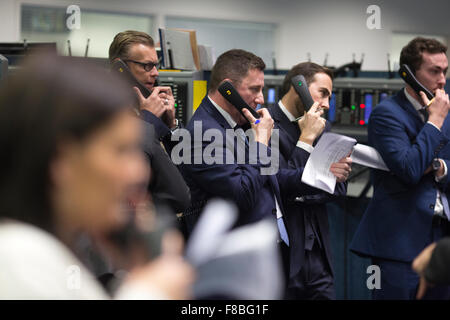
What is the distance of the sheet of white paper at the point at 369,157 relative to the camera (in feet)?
8.54

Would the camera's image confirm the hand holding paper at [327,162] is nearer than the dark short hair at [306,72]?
Yes

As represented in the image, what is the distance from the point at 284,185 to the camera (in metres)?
2.40

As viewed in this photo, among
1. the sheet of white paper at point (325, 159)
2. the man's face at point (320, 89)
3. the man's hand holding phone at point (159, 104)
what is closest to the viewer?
the man's hand holding phone at point (159, 104)

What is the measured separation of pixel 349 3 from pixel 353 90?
16.8 feet

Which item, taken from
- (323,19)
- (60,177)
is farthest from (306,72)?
(323,19)

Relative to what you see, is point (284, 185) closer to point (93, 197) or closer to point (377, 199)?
point (377, 199)

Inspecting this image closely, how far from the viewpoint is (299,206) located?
98.5 inches

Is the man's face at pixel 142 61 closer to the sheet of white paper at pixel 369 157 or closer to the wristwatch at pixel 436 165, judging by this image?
the sheet of white paper at pixel 369 157

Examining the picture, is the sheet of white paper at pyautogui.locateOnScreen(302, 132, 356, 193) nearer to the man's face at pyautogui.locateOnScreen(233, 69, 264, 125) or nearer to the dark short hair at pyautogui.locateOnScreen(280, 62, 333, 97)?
the man's face at pyautogui.locateOnScreen(233, 69, 264, 125)

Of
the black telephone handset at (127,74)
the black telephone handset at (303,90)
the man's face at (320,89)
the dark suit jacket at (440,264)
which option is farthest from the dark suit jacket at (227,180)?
the dark suit jacket at (440,264)

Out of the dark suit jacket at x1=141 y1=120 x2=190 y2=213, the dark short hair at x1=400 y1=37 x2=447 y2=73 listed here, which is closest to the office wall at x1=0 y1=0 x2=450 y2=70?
the dark short hair at x1=400 y1=37 x2=447 y2=73

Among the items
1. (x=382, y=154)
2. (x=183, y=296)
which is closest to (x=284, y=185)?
(x=382, y=154)

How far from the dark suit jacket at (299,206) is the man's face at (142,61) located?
570mm
